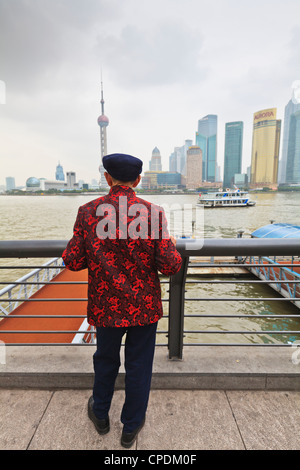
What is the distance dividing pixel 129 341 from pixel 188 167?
187 ft

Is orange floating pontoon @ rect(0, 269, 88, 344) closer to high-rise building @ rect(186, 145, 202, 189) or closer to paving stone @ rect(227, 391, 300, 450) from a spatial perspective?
paving stone @ rect(227, 391, 300, 450)

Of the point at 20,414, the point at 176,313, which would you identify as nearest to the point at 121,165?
the point at 176,313

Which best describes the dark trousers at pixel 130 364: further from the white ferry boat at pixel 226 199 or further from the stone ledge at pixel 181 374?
the white ferry boat at pixel 226 199

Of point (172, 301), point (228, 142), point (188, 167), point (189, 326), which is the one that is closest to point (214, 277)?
point (189, 326)

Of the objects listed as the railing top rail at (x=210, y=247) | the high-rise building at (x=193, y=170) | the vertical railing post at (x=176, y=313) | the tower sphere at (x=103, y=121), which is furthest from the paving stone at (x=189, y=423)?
the tower sphere at (x=103, y=121)

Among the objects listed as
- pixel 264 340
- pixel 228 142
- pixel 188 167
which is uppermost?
pixel 228 142

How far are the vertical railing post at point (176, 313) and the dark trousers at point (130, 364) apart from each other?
0.54 m

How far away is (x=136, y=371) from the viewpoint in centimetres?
151

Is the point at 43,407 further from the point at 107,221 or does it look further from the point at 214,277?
the point at 214,277

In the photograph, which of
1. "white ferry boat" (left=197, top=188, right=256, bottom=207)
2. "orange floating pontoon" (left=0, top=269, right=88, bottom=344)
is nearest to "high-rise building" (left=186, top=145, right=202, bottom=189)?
"white ferry boat" (left=197, top=188, right=256, bottom=207)

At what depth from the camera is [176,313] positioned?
2.10 m

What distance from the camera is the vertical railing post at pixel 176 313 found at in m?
2.04
